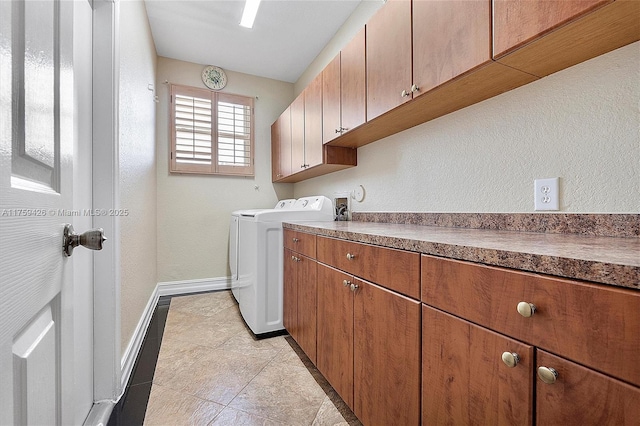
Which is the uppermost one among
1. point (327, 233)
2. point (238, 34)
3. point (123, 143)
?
point (238, 34)

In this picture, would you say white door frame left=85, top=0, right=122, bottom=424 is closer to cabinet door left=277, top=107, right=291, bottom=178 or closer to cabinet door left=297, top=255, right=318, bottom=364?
→ cabinet door left=297, top=255, right=318, bottom=364

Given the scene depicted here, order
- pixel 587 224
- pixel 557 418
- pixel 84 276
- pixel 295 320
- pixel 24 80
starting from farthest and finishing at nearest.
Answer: pixel 295 320 < pixel 84 276 < pixel 587 224 < pixel 557 418 < pixel 24 80

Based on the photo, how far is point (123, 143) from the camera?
5.09 ft

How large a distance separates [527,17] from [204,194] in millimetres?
3254

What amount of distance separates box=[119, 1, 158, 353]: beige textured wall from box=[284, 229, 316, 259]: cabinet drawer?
981mm

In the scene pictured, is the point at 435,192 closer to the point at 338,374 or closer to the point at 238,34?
the point at 338,374

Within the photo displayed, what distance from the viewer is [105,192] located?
1338mm

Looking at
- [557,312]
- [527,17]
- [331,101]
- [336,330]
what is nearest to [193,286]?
[336,330]

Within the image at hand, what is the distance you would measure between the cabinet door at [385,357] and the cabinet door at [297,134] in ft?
5.71

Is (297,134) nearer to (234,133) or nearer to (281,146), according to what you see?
(281,146)

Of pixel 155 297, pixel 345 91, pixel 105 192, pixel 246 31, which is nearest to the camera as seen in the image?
pixel 105 192

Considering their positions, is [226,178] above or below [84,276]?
above

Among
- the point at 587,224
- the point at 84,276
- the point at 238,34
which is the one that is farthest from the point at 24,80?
the point at 238,34

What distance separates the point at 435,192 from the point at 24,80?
1593 mm
